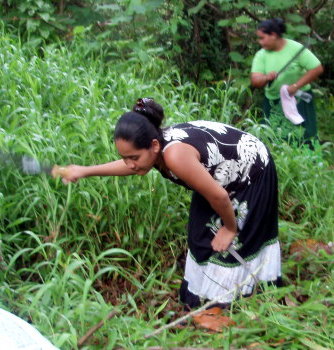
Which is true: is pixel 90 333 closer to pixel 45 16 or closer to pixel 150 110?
pixel 150 110

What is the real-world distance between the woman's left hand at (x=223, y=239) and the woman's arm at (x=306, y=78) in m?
2.20

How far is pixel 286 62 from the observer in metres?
4.74

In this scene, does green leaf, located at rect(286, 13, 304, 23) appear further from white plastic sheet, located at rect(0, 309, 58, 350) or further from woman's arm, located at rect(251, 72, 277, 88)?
white plastic sheet, located at rect(0, 309, 58, 350)

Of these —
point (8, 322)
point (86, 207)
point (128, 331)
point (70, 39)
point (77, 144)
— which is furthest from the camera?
point (70, 39)

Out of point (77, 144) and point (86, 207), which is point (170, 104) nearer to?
point (77, 144)

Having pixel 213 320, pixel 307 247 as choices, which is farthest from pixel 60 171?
pixel 307 247

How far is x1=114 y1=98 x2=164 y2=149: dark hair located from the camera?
241cm

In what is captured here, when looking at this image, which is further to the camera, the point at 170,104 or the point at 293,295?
the point at 170,104

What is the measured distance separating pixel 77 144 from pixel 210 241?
1.03m

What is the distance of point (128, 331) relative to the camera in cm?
251

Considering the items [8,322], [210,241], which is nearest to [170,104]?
[210,241]

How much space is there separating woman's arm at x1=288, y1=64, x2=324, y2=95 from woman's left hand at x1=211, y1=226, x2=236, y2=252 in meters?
2.20

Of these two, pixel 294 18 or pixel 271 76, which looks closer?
pixel 271 76

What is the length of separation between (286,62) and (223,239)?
2326mm
